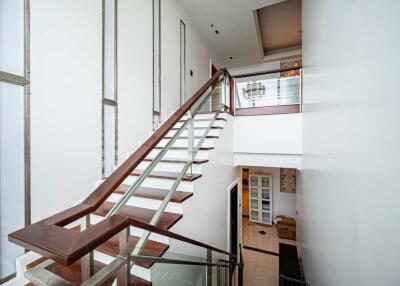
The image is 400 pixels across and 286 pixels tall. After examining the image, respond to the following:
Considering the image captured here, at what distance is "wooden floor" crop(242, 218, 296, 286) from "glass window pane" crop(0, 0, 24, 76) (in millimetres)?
5526

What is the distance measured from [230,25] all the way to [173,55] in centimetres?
212

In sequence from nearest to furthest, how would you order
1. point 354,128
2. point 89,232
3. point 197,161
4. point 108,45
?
point 89,232
point 354,128
point 197,161
point 108,45

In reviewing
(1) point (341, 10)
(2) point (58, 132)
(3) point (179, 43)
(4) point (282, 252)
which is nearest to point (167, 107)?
(3) point (179, 43)

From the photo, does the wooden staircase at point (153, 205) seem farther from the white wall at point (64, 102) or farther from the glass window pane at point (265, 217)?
the glass window pane at point (265, 217)

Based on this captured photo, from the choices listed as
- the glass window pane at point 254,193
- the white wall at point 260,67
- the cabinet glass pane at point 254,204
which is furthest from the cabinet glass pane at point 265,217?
the white wall at point 260,67

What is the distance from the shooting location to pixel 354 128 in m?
1.22

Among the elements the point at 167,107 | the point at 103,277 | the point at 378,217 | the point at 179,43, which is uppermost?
the point at 179,43

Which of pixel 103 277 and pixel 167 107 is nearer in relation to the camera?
pixel 103 277

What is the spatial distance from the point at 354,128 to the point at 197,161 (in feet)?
5.56

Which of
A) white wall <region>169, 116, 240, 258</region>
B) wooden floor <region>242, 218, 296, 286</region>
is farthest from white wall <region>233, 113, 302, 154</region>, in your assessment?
wooden floor <region>242, 218, 296, 286</region>

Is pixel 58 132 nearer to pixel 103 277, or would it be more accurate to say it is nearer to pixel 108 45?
pixel 108 45

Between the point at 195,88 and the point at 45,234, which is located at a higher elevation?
the point at 195,88

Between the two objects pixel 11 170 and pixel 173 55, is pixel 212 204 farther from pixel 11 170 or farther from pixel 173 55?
pixel 173 55

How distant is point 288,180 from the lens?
7320 millimetres
